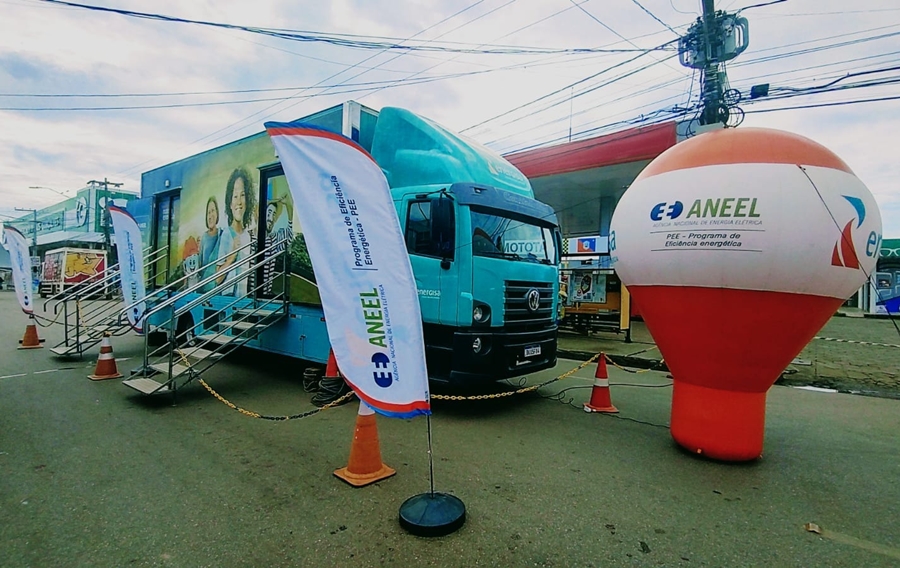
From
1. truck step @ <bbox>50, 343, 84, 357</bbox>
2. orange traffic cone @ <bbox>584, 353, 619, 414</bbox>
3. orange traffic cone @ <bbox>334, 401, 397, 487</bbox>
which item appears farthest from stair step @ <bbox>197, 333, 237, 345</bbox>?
orange traffic cone @ <bbox>584, 353, 619, 414</bbox>

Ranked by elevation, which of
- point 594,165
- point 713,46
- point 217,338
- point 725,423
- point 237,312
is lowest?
point 725,423

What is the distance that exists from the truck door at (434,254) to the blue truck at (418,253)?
0.04 feet

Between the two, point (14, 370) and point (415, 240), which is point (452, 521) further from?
point (14, 370)

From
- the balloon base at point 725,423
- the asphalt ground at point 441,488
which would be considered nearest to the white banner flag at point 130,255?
the asphalt ground at point 441,488

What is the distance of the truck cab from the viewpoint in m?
5.62

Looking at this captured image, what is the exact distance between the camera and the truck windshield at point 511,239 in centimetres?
579

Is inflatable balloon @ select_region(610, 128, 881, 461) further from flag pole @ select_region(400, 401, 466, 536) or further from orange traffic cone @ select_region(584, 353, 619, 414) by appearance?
flag pole @ select_region(400, 401, 466, 536)

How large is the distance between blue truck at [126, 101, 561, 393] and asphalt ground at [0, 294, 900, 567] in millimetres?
913

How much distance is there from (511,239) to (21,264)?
1175cm

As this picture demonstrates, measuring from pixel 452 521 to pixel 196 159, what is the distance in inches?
324

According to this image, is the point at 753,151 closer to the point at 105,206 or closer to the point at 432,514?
the point at 432,514

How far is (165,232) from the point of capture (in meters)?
10.1

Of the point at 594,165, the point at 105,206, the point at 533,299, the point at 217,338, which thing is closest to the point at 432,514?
the point at 533,299

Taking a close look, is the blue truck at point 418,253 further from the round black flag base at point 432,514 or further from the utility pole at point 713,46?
the utility pole at point 713,46
